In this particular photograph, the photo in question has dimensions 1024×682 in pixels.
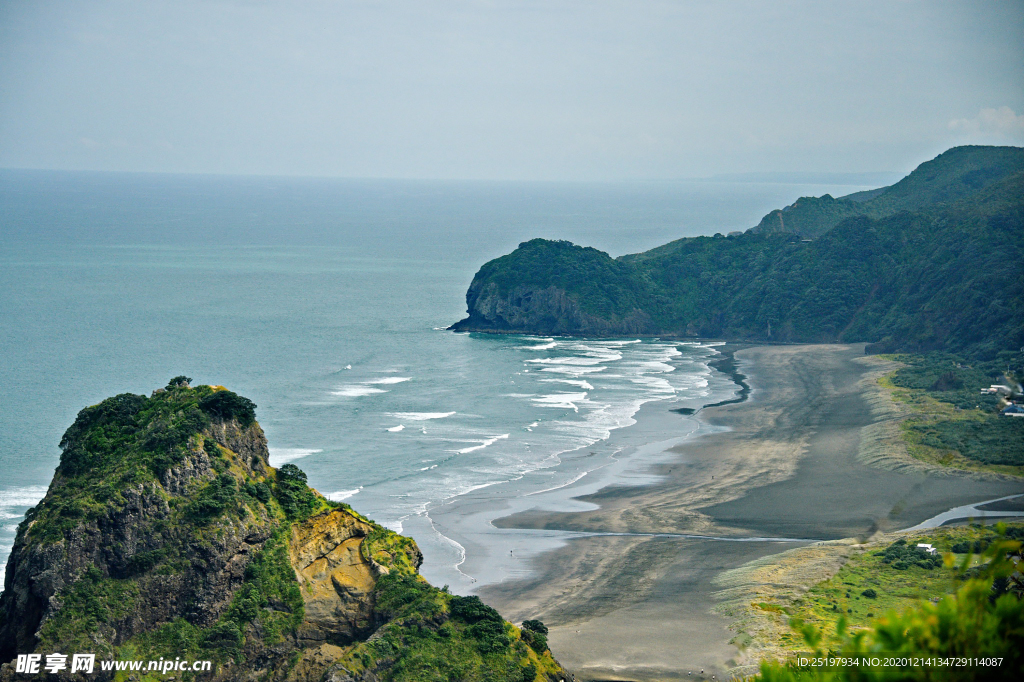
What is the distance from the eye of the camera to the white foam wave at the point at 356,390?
10612 centimetres

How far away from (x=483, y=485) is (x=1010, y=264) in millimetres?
101421

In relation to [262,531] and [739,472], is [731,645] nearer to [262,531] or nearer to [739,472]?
[262,531]

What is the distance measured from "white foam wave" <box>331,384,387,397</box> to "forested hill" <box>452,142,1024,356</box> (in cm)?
4722

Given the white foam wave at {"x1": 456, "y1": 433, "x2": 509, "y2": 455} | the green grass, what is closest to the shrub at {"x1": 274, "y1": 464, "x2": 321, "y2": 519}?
the green grass

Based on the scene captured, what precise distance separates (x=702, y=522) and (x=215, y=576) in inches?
1565

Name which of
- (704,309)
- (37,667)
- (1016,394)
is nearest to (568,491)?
(37,667)

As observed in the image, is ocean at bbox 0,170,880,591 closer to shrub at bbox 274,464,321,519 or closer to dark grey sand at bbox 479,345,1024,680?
dark grey sand at bbox 479,345,1024,680

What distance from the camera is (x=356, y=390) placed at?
356 feet

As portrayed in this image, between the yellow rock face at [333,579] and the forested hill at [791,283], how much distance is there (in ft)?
376

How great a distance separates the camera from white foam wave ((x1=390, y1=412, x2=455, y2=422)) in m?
96.1

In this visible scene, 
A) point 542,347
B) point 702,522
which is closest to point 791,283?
point 542,347

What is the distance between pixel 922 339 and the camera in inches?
5256

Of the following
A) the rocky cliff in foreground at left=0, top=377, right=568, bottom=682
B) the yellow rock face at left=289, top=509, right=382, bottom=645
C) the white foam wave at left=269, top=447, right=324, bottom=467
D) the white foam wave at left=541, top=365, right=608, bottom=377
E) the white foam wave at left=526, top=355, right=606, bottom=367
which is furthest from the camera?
the white foam wave at left=526, top=355, right=606, bottom=367

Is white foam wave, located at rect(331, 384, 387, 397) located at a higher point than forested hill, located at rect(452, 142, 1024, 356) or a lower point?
lower
